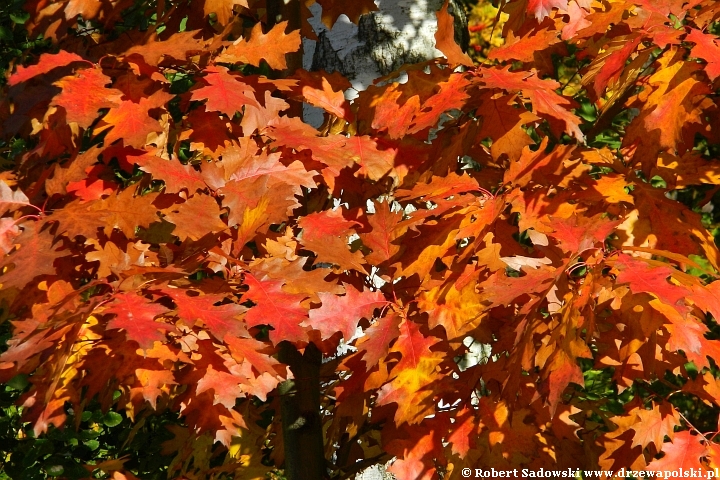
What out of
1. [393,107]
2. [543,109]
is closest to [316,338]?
[393,107]

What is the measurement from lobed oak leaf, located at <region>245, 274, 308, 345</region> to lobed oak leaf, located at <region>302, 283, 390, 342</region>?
26 millimetres

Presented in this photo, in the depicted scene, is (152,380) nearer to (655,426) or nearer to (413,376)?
(413,376)

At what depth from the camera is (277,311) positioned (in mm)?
1234

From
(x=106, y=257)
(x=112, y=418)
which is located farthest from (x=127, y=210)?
(x=112, y=418)

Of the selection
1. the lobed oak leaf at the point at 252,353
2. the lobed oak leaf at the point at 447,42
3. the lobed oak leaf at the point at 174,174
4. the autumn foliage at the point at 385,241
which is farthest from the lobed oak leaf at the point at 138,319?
the lobed oak leaf at the point at 447,42

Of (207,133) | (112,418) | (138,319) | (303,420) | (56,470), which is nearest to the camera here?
(138,319)

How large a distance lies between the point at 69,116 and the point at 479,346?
1195 millimetres

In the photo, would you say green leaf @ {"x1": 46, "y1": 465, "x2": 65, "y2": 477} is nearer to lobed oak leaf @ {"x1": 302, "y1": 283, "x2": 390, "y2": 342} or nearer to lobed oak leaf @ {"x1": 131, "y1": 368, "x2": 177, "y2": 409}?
lobed oak leaf @ {"x1": 131, "y1": 368, "x2": 177, "y2": 409}

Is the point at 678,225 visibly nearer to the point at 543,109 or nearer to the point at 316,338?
the point at 543,109

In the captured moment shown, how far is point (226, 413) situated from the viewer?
149 centimetres

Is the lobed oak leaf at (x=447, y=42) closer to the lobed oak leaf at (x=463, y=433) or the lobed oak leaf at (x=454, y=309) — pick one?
the lobed oak leaf at (x=454, y=309)

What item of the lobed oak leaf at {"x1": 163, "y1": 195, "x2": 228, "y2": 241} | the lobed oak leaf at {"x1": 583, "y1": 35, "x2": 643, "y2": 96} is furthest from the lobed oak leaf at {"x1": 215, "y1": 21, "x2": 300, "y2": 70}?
the lobed oak leaf at {"x1": 583, "y1": 35, "x2": 643, "y2": 96}

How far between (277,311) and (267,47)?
58 centimetres

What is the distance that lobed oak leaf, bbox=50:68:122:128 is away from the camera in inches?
52.4
